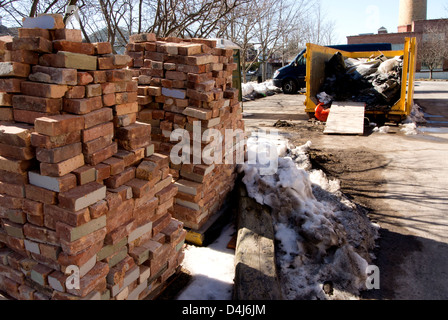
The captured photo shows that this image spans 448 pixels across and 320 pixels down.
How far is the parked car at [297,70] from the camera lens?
61.4 feet

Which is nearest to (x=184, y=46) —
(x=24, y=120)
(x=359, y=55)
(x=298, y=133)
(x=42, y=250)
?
(x=24, y=120)

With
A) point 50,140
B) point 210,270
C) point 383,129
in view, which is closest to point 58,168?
point 50,140

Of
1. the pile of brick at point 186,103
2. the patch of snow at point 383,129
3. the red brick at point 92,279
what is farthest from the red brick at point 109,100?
the patch of snow at point 383,129

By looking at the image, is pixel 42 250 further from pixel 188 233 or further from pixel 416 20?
pixel 416 20

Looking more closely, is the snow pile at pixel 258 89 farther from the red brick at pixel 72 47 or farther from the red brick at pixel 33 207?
the red brick at pixel 33 207

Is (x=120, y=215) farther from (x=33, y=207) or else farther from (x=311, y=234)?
(x=311, y=234)

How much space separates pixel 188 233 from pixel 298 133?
6.49 m

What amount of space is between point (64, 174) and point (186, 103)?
2067 mm

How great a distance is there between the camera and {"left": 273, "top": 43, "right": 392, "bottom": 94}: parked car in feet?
61.4

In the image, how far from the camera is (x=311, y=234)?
417 cm

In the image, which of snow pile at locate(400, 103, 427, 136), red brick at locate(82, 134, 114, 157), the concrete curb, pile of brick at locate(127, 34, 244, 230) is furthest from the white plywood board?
red brick at locate(82, 134, 114, 157)

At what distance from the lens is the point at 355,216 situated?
504 cm

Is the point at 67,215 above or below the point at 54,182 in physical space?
below

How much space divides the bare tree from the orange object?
29016mm
